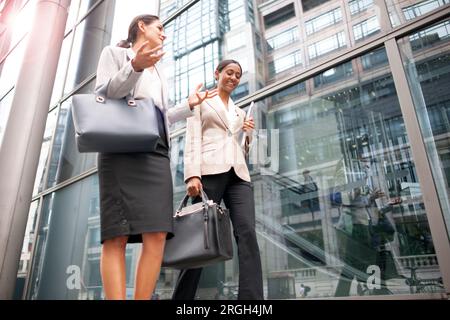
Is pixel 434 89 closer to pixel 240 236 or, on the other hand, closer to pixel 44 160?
pixel 240 236

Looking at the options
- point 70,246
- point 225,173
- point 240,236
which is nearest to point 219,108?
point 225,173

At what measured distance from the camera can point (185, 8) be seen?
399 cm

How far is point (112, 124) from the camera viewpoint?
133cm

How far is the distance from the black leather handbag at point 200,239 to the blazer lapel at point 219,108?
0.54 meters

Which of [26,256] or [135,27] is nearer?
[135,27]

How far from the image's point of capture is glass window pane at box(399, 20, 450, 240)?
172 cm

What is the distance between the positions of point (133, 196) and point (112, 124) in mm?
289

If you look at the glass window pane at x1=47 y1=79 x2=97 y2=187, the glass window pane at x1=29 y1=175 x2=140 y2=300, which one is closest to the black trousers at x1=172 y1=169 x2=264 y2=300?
the glass window pane at x1=29 y1=175 x2=140 y2=300

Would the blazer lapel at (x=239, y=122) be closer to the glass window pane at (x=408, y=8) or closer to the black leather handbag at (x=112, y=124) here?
the black leather handbag at (x=112, y=124)

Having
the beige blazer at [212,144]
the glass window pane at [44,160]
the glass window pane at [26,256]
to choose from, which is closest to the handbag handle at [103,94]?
the beige blazer at [212,144]

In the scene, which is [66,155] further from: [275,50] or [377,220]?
[377,220]

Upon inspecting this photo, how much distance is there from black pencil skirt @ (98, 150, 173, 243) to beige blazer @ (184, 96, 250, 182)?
367 mm

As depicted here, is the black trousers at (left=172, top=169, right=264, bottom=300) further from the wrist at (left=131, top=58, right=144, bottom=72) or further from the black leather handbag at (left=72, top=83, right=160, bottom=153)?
the wrist at (left=131, top=58, right=144, bottom=72)

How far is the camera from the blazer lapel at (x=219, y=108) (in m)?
2.03
